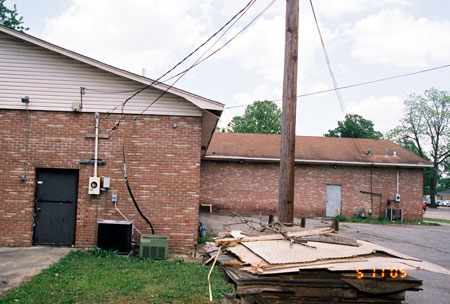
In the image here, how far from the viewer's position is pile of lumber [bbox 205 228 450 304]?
3.21 m

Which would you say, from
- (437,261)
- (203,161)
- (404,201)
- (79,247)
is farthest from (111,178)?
(404,201)

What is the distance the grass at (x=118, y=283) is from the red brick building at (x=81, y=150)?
170 cm

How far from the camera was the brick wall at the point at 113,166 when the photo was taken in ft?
33.5

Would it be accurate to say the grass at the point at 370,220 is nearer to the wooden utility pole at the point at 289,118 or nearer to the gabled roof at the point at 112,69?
the gabled roof at the point at 112,69

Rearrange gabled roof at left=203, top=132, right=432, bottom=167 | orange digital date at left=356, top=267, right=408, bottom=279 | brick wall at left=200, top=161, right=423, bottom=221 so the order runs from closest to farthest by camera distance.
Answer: orange digital date at left=356, top=267, right=408, bottom=279
brick wall at left=200, top=161, right=423, bottom=221
gabled roof at left=203, top=132, right=432, bottom=167

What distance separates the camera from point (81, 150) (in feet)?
34.0

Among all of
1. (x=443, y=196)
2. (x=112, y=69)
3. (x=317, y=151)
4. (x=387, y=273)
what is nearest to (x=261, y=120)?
(x=317, y=151)

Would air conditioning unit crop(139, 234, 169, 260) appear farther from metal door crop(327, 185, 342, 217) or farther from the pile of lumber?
metal door crop(327, 185, 342, 217)

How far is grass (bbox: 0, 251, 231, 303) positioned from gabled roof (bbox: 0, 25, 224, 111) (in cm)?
409

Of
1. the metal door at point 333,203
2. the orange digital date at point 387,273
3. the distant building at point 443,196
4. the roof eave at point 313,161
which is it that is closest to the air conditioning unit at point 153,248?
the orange digital date at point 387,273

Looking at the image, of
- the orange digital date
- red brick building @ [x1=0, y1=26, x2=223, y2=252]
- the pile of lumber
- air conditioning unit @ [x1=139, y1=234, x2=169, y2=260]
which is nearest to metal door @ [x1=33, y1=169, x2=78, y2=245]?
red brick building @ [x1=0, y1=26, x2=223, y2=252]

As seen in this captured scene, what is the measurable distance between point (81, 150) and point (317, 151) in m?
16.8

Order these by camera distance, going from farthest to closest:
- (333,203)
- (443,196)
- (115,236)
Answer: (443,196) < (333,203) < (115,236)

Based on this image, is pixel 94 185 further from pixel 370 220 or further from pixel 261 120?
pixel 261 120
